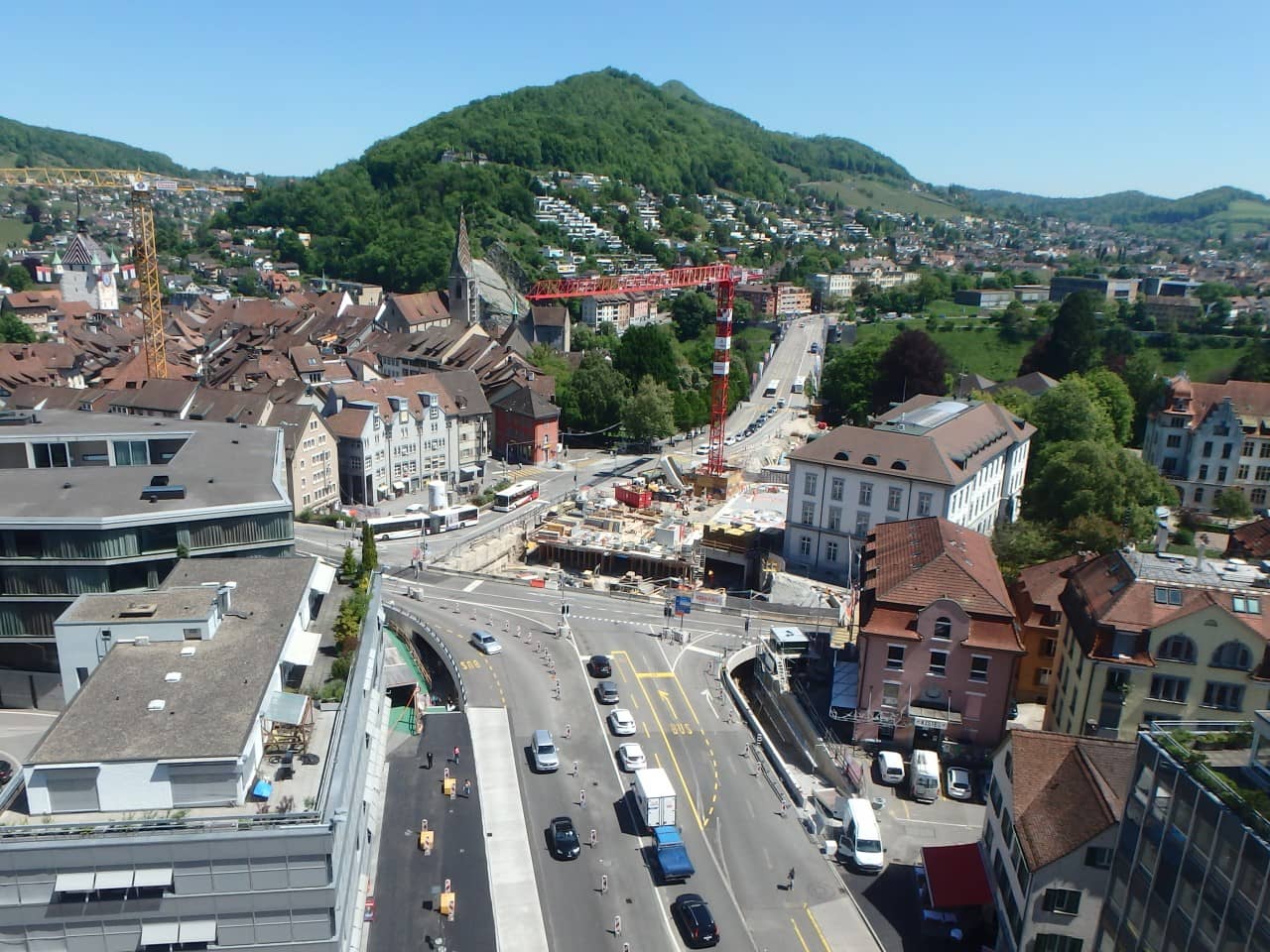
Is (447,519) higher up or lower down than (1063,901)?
lower down

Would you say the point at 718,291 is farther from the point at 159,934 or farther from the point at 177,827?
the point at 159,934

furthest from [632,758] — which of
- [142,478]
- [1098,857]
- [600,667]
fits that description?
[142,478]

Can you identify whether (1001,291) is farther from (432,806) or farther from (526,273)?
(432,806)

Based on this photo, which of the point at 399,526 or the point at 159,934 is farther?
the point at 399,526

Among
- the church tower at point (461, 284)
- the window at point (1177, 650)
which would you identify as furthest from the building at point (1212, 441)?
the church tower at point (461, 284)

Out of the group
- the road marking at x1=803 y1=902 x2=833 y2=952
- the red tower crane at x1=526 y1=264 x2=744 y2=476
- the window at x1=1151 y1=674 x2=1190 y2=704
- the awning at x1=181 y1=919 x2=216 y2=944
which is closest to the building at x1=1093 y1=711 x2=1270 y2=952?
the road marking at x1=803 y1=902 x2=833 y2=952

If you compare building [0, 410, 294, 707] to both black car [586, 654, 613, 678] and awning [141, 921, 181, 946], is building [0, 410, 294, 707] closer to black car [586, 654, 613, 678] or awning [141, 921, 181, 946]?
black car [586, 654, 613, 678]
